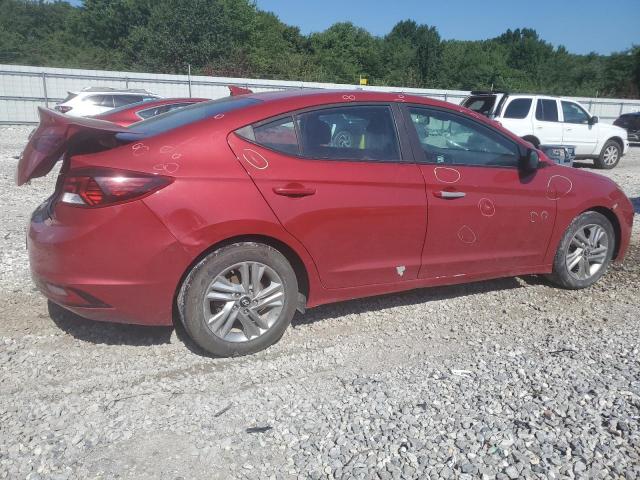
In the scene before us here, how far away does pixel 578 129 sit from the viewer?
14758 millimetres

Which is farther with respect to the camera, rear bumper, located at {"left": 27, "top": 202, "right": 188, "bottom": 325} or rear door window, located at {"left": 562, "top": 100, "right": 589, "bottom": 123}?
rear door window, located at {"left": 562, "top": 100, "right": 589, "bottom": 123}

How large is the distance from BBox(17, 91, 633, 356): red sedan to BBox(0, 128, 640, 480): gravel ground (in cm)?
34

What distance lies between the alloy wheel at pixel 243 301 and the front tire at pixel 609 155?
14.1 metres

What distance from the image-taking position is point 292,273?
3.77 meters

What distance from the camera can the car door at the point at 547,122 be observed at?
45.6 ft

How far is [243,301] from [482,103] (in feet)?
38.5

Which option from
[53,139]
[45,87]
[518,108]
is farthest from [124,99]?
[53,139]

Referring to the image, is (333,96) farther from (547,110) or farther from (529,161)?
(547,110)

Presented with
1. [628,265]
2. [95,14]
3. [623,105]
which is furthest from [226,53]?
[628,265]

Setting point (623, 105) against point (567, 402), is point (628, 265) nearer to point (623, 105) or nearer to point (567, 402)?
point (567, 402)

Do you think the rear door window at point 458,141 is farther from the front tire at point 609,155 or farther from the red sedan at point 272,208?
the front tire at point 609,155

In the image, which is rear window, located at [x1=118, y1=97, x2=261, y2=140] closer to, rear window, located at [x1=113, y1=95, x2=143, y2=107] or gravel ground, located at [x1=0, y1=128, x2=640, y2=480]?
gravel ground, located at [x1=0, y1=128, x2=640, y2=480]

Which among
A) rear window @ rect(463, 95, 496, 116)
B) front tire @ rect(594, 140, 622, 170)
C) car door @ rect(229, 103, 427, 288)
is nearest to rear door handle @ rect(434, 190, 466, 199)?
car door @ rect(229, 103, 427, 288)

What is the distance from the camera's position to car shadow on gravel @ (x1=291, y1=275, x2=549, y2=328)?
4.52 m
